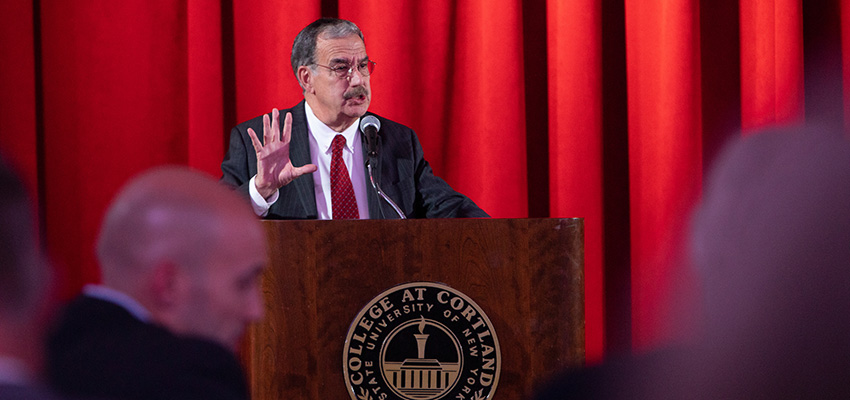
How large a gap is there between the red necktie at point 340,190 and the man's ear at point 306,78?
0.78ft

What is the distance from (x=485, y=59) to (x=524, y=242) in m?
1.59

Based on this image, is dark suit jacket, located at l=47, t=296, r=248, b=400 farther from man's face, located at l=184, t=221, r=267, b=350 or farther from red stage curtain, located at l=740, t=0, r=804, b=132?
red stage curtain, located at l=740, t=0, r=804, b=132

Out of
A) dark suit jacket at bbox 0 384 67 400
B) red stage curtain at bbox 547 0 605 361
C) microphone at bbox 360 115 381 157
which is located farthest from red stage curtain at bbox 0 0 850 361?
dark suit jacket at bbox 0 384 67 400

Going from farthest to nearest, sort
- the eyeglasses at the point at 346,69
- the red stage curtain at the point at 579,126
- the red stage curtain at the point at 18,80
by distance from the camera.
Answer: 1. the red stage curtain at the point at 579,126
2. the red stage curtain at the point at 18,80
3. the eyeglasses at the point at 346,69

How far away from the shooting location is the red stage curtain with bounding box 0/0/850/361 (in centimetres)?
293

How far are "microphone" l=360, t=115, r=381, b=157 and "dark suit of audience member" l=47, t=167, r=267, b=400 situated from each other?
124cm

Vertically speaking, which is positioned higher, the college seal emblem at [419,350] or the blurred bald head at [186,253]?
the blurred bald head at [186,253]

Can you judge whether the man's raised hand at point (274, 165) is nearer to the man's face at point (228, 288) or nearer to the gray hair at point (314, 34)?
the gray hair at point (314, 34)

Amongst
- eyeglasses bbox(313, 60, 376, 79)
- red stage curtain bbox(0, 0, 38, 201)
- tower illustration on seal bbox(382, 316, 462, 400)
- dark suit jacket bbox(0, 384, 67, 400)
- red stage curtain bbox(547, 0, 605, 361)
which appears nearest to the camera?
dark suit jacket bbox(0, 384, 67, 400)

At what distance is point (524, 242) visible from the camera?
5.03ft

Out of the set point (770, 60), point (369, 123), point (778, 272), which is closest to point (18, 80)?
point (369, 123)

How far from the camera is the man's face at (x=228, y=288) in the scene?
548 millimetres

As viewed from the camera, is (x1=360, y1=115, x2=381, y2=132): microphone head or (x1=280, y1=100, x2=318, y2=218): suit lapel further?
(x1=280, y1=100, x2=318, y2=218): suit lapel

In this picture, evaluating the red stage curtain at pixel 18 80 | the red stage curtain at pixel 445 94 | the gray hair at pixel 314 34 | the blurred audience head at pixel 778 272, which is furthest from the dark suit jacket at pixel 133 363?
the red stage curtain at pixel 18 80
